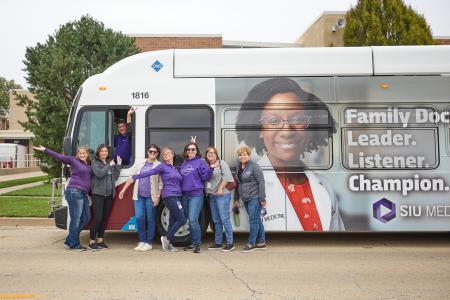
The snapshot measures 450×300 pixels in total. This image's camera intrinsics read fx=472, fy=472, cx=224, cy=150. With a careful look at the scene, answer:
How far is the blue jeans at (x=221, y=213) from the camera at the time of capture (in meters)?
7.69

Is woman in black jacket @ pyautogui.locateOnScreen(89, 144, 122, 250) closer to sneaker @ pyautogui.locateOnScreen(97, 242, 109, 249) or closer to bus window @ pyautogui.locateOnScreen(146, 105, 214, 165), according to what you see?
sneaker @ pyautogui.locateOnScreen(97, 242, 109, 249)

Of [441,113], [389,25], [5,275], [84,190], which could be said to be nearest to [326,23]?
[389,25]

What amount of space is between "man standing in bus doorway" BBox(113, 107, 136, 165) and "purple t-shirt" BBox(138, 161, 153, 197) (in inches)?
20.4

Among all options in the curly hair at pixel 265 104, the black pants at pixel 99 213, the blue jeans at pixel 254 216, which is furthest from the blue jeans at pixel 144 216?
the curly hair at pixel 265 104

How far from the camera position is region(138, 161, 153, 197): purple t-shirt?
775 cm

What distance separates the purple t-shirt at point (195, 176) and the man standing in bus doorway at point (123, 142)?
1147mm

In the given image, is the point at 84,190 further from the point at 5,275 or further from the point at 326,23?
the point at 326,23

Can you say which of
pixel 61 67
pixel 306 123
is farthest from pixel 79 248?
pixel 61 67

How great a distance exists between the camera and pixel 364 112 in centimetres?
812

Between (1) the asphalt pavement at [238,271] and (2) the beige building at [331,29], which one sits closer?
(1) the asphalt pavement at [238,271]

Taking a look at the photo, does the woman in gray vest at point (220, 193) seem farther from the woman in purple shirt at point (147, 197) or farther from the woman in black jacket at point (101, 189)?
the woman in black jacket at point (101, 189)

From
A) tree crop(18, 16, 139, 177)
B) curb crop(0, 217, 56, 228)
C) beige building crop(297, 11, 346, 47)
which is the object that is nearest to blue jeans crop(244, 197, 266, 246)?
curb crop(0, 217, 56, 228)

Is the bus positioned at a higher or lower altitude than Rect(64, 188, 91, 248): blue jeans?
higher

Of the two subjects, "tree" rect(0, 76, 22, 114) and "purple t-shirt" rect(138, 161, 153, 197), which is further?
"tree" rect(0, 76, 22, 114)
